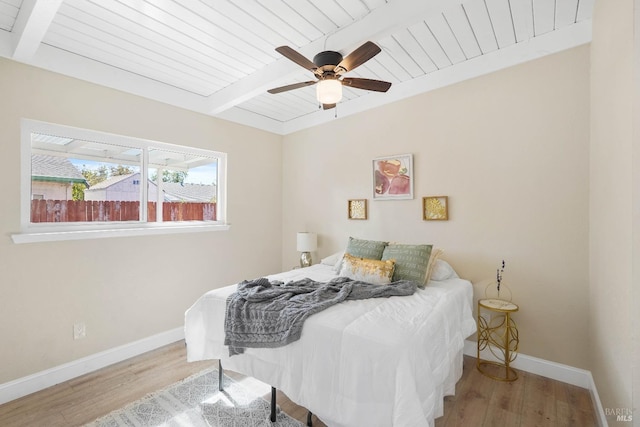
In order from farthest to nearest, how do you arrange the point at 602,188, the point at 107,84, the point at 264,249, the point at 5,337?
the point at 264,249 → the point at 107,84 → the point at 5,337 → the point at 602,188

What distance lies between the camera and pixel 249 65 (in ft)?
8.84

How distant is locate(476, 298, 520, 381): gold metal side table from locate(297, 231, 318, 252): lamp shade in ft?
6.48

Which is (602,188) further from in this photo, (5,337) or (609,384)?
(5,337)

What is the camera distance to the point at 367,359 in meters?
1.46

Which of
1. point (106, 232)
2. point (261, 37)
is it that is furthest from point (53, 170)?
point (261, 37)

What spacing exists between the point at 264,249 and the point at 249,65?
2426mm

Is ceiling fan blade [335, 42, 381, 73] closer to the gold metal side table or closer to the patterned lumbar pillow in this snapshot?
the patterned lumbar pillow

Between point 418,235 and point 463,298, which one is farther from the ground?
point 418,235

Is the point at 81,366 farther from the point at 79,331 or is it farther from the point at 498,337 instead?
the point at 498,337

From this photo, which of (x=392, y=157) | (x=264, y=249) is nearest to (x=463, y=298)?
(x=392, y=157)

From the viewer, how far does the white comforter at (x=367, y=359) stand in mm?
1396

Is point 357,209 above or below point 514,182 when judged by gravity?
below
